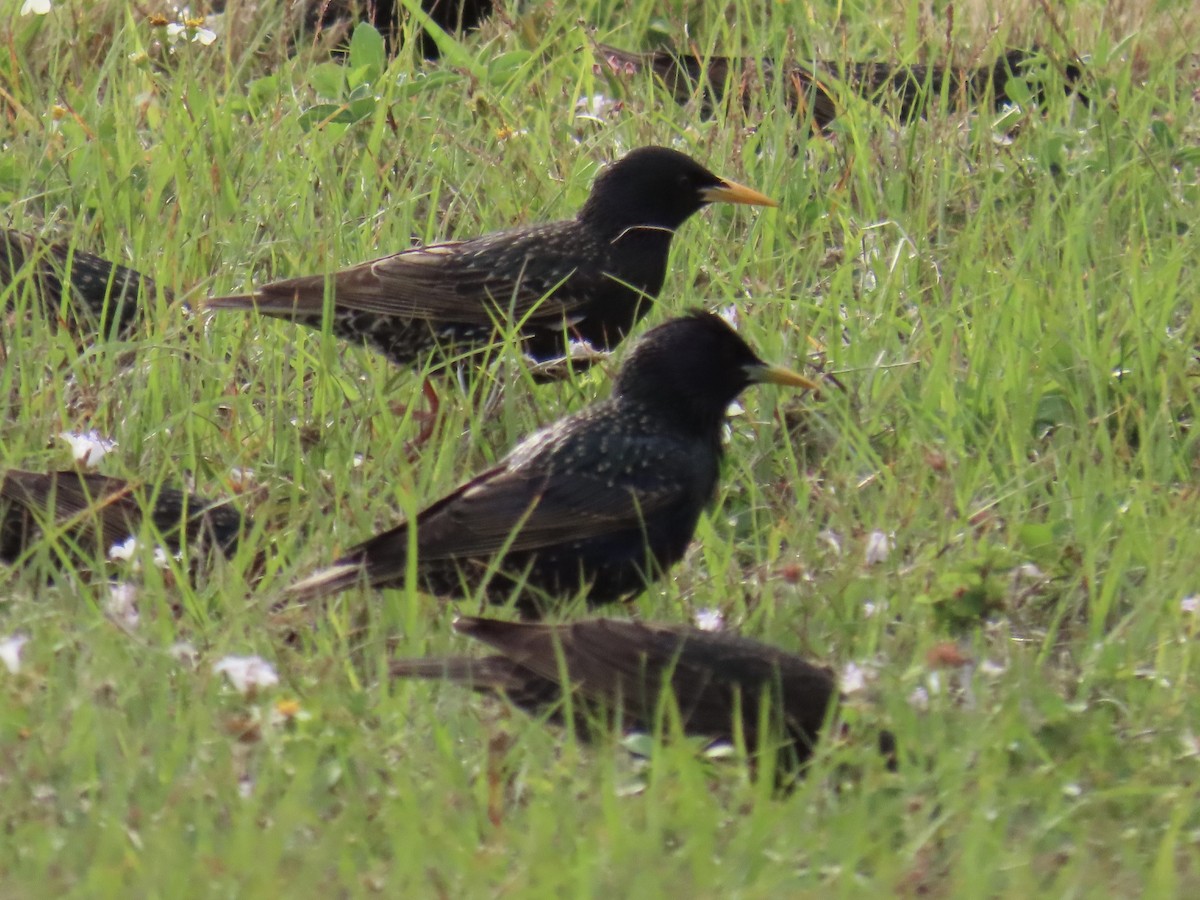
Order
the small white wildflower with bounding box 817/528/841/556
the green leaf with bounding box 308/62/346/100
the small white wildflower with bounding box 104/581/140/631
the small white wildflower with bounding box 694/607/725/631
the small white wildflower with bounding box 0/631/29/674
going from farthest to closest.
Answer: the green leaf with bounding box 308/62/346/100
the small white wildflower with bounding box 817/528/841/556
the small white wildflower with bounding box 694/607/725/631
the small white wildflower with bounding box 104/581/140/631
the small white wildflower with bounding box 0/631/29/674

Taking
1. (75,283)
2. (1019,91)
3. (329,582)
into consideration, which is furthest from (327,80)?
(329,582)

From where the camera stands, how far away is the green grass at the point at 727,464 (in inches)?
147

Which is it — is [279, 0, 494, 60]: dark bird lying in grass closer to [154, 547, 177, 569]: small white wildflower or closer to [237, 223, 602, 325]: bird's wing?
[237, 223, 602, 325]: bird's wing

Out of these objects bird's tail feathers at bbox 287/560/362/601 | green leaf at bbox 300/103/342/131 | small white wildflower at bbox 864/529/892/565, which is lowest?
bird's tail feathers at bbox 287/560/362/601

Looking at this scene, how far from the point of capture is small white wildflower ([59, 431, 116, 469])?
217 inches

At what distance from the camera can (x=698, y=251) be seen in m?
7.04

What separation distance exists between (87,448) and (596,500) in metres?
1.32

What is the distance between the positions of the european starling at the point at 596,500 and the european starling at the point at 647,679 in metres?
0.52

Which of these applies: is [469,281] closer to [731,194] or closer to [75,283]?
[731,194]

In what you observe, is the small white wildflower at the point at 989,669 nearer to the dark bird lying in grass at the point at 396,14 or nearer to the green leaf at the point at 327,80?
the green leaf at the point at 327,80

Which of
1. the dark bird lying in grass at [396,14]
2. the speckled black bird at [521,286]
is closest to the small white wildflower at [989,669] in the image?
the speckled black bird at [521,286]

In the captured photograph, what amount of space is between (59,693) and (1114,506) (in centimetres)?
254

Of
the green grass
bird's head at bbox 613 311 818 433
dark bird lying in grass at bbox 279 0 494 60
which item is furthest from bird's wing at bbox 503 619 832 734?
dark bird lying in grass at bbox 279 0 494 60

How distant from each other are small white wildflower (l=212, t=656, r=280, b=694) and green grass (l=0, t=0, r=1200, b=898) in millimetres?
75
